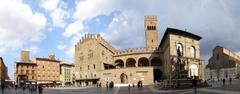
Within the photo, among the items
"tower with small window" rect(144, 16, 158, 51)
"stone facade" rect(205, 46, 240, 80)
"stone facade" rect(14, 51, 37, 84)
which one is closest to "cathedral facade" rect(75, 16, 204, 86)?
"tower with small window" rect(144, 16, 158, 51)

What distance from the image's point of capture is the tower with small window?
115m

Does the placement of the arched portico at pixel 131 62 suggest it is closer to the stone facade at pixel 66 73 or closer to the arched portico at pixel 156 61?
the arched portico at pixel 156 61

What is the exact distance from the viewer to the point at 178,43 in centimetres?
8612

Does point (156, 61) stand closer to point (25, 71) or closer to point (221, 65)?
point (25, 71)

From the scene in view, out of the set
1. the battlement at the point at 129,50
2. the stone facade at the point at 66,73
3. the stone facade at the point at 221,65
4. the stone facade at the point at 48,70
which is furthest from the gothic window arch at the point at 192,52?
the stone facade at the point at 66,73

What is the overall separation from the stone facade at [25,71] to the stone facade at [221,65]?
7311 cm

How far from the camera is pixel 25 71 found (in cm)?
13562

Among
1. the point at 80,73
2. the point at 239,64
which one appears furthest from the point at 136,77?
the point at 239,64

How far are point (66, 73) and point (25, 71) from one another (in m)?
30.5

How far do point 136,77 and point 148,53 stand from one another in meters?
11.6

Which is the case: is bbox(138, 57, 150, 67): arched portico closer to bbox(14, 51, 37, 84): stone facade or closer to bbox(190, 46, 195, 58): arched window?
bbox(190, 46, 195, 58): arched window

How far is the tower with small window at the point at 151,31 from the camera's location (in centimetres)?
11519

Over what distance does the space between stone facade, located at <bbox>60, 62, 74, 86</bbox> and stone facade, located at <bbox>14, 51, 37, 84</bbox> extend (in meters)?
19.1

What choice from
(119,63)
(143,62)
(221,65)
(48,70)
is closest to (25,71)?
(48,70)
